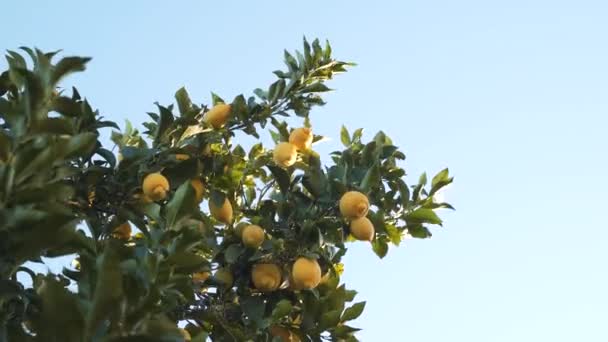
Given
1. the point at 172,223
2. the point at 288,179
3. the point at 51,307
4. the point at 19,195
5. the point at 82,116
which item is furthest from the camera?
the point at 288,179

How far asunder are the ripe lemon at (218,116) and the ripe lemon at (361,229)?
0.81m

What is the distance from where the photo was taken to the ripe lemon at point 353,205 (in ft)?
12.7

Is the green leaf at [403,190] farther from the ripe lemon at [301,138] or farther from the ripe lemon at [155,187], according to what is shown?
the ripe lemon at [155,187]

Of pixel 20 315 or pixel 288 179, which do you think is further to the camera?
pixel 288 179

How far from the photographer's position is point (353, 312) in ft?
13.6

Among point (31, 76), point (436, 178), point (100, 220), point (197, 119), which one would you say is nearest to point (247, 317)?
point (100, 220)

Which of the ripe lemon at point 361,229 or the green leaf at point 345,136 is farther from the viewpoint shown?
the green leaf at point 345,136

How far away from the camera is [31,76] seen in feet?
8.82

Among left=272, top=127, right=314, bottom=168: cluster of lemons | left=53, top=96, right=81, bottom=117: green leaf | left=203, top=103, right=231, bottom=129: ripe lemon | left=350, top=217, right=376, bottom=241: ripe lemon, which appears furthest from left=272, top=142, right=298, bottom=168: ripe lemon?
left=53, top=96, right=81, bottom=117: green leaf

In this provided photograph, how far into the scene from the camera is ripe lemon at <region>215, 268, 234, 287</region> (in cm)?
396

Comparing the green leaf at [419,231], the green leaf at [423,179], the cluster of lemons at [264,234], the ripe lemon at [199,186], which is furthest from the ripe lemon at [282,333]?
the green leaf at [423,179]

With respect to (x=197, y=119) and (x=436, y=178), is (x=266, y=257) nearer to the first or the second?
(x=197, y=119)

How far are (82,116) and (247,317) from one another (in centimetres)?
108

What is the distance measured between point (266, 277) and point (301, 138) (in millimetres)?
841
